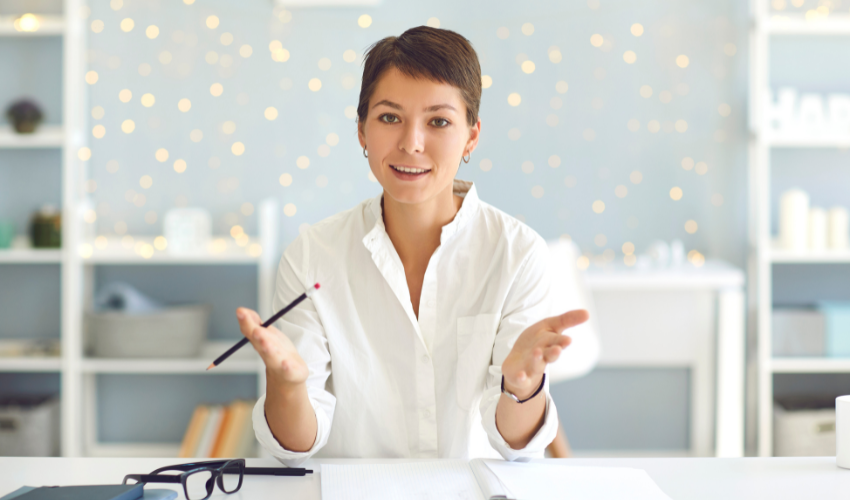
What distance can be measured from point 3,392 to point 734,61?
296cm

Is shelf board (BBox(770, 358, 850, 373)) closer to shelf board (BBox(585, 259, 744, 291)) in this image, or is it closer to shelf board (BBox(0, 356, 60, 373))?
shelf board (BBox(585, 259, 744, 291))

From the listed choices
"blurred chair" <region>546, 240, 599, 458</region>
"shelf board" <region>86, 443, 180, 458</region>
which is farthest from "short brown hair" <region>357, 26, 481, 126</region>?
"shelf board" <region>86, 443, 180, 458</region>

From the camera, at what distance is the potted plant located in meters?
2.40

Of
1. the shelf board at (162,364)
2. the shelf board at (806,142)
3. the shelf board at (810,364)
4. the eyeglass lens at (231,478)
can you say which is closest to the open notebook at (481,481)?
the eyeglass lens at (231,478)

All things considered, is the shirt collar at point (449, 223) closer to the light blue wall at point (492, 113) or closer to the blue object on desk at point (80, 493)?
the blue object on desk at point (80, 493)

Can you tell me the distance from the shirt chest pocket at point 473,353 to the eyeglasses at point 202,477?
1.36 feet

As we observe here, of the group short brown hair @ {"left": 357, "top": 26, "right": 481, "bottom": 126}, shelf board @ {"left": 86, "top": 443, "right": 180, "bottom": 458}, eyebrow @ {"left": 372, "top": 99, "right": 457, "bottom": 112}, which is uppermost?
short brown hair @ {"left": 357, "top": 26, "right": 481, "bottom": 126}

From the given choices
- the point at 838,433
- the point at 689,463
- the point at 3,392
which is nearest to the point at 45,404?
the point at 3,392

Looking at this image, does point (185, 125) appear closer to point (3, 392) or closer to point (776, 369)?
point (3, 392)

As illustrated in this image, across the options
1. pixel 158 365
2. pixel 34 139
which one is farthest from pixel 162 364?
pixel 34 139

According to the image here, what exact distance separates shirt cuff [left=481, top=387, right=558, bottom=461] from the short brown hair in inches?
18.7

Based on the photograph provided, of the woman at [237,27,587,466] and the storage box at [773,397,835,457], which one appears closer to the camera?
the woman at [237,27,587,466]

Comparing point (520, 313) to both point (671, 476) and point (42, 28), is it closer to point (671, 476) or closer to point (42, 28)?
point (671, 476)

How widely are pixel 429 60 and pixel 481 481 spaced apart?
636 millimetres
